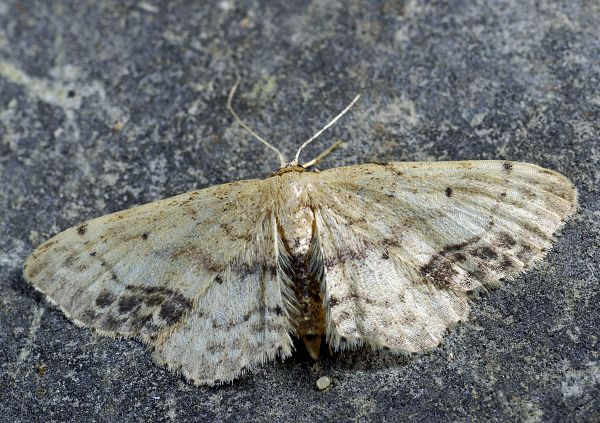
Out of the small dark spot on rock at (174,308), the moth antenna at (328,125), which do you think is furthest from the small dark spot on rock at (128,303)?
the moth antenna at (328,125)

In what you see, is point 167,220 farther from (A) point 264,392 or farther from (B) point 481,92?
(B) point 481,92

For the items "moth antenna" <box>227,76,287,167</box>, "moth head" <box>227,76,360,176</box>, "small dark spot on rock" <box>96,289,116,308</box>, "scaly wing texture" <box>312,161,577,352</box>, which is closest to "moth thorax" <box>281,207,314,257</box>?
"scaly wing texture" <box>312,161,577,352</box>

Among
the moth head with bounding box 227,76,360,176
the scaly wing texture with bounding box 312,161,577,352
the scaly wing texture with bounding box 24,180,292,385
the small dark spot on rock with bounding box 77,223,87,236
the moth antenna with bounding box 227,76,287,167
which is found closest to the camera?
the scaly wing texture with bounding box 312,161,577,352

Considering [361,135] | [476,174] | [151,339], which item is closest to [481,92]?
[361,135]

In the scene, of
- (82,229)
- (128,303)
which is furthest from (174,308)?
(82,229)

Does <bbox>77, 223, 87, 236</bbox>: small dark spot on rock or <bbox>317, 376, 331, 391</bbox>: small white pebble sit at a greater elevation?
<bbox>77, 223, 87, 236</bbox>: small dark spot on rock

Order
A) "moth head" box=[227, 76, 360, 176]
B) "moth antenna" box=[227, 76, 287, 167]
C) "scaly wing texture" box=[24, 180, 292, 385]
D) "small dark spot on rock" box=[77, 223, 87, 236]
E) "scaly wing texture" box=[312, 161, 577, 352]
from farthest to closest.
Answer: "moth antenna" box=[227, 76, 287, 167] → "moth head" box=[227, 76, 360, 176] → "small dark spot on rock" box=[77, 223, 87, 236] → "scaly wing texture" box=[24, 180, 292, 385] → "scaly wing texture" box=[312, 161, 577, 352]

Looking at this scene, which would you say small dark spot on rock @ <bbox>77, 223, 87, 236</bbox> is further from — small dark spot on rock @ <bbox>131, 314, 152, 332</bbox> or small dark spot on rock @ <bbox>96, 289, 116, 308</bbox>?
small dark spot on rock @ <bbox>131, 314, 152, 332</bbox>
